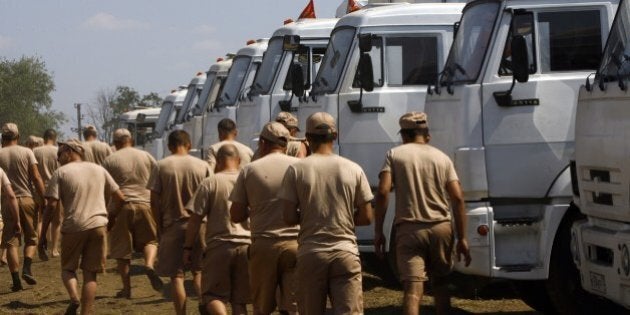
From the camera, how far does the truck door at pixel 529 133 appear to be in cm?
1192

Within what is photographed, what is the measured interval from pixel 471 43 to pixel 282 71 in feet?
20.6

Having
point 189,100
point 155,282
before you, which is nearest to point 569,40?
point 155,282

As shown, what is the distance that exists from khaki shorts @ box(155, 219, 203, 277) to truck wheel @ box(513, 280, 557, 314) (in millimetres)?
2693

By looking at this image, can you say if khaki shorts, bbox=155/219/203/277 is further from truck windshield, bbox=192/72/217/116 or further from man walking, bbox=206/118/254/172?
truck windshield, bbox=192/72/217/116

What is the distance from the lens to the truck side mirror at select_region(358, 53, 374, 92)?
14.9 m

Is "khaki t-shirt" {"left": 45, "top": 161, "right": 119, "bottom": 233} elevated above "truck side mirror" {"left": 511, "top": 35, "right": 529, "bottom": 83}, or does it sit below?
below

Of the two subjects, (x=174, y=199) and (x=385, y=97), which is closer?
(x=174, y=199)

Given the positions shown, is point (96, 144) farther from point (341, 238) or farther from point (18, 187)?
point (341, 238)

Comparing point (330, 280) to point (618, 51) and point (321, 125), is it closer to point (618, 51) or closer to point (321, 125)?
point (321, 125)

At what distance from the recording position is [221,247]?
444 inches

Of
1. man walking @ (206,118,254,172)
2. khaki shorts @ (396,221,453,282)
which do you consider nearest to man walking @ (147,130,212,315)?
man walking @ (206,118,254,172)

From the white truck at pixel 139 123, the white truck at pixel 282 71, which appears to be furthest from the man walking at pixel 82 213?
the white truck at pixel 139 123

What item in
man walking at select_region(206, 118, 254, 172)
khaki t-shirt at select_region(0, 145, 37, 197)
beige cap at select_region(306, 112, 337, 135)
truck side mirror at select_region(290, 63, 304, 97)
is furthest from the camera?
khaki t-shirt at select_region(0, 145, 37, 197)

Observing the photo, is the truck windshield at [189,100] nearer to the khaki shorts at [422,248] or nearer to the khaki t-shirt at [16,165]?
the khaki t-shirt at [16,165]
